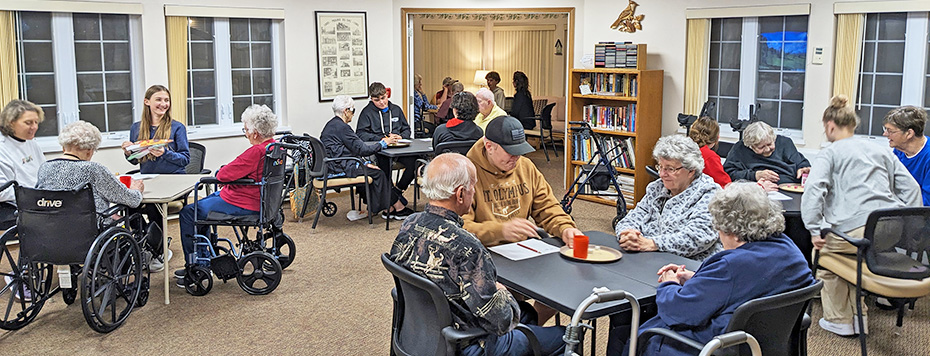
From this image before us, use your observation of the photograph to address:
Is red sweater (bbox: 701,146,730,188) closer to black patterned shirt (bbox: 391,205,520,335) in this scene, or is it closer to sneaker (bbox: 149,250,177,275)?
black patterned shirt (bbox: 391,205,520,335)

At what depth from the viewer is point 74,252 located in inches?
167

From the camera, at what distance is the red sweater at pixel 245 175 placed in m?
4.91

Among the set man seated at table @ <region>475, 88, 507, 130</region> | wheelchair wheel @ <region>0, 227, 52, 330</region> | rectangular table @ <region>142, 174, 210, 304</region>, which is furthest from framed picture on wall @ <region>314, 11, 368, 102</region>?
wheelchair wheel @ <region>0, 227, 52, 330</region>

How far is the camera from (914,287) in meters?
3.83

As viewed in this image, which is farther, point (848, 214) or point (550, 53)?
point (550, 53)

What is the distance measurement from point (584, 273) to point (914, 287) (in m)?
1.89

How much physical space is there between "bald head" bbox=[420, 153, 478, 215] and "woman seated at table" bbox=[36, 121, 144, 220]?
7.86 feet

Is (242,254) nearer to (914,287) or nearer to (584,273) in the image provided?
(584,273)

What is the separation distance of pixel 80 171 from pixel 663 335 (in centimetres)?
324

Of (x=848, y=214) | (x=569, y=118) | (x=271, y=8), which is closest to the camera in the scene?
(x=848, y=214)

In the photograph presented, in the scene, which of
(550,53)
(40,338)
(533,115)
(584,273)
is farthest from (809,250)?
(550,53)

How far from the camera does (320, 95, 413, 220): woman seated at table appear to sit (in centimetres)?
704

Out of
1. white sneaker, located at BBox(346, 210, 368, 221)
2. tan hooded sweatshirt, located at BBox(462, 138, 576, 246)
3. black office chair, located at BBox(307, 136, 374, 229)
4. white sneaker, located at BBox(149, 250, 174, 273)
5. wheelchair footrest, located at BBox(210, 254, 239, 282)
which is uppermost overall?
tan hooded sweatshirt, located at BBox(462, 138, 576, 246)

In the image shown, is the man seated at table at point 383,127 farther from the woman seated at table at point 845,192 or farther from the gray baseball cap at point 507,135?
the woman seated at table at point 845,192
